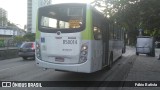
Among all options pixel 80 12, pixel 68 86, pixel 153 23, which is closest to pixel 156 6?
pixel 153 23

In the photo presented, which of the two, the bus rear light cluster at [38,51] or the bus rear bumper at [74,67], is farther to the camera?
the bus rear light cluster at [38,51]

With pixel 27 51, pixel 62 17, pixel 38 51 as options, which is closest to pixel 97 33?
pixel 62 17

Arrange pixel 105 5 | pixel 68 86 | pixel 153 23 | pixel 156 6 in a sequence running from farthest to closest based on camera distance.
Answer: pixel 153 23 < pixel 105 5 < pixel 156 6 < pixel 68 86

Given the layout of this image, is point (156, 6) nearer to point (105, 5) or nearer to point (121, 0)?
point (121, 0)

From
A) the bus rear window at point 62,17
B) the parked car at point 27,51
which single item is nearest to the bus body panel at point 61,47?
the bus rear window at point 62,17

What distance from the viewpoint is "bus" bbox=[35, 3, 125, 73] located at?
10555 millimetres

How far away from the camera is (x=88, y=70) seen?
34.6 feet

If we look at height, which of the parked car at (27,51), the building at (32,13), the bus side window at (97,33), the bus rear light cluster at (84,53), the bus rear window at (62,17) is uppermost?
the building at (32,13)

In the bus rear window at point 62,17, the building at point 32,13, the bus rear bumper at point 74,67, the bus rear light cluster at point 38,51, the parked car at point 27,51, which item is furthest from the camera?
the building at point 32,13

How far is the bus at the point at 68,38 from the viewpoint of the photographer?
1055cm

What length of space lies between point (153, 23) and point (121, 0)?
325 cm

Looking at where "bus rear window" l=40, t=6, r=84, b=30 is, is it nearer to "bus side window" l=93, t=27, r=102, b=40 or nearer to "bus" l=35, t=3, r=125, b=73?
"bus" l=35, t=3, r=125, b=73

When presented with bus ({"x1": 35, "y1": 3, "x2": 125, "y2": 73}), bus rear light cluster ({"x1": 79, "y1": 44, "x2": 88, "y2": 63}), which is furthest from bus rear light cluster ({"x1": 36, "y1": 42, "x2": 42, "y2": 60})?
bus rear light cluster ({"x1": 79, "y1": 44, "x2": 88, "y2": 63})

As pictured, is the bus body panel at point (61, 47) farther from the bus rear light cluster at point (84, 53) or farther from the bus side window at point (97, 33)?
the bus side window at point (97, 33)
